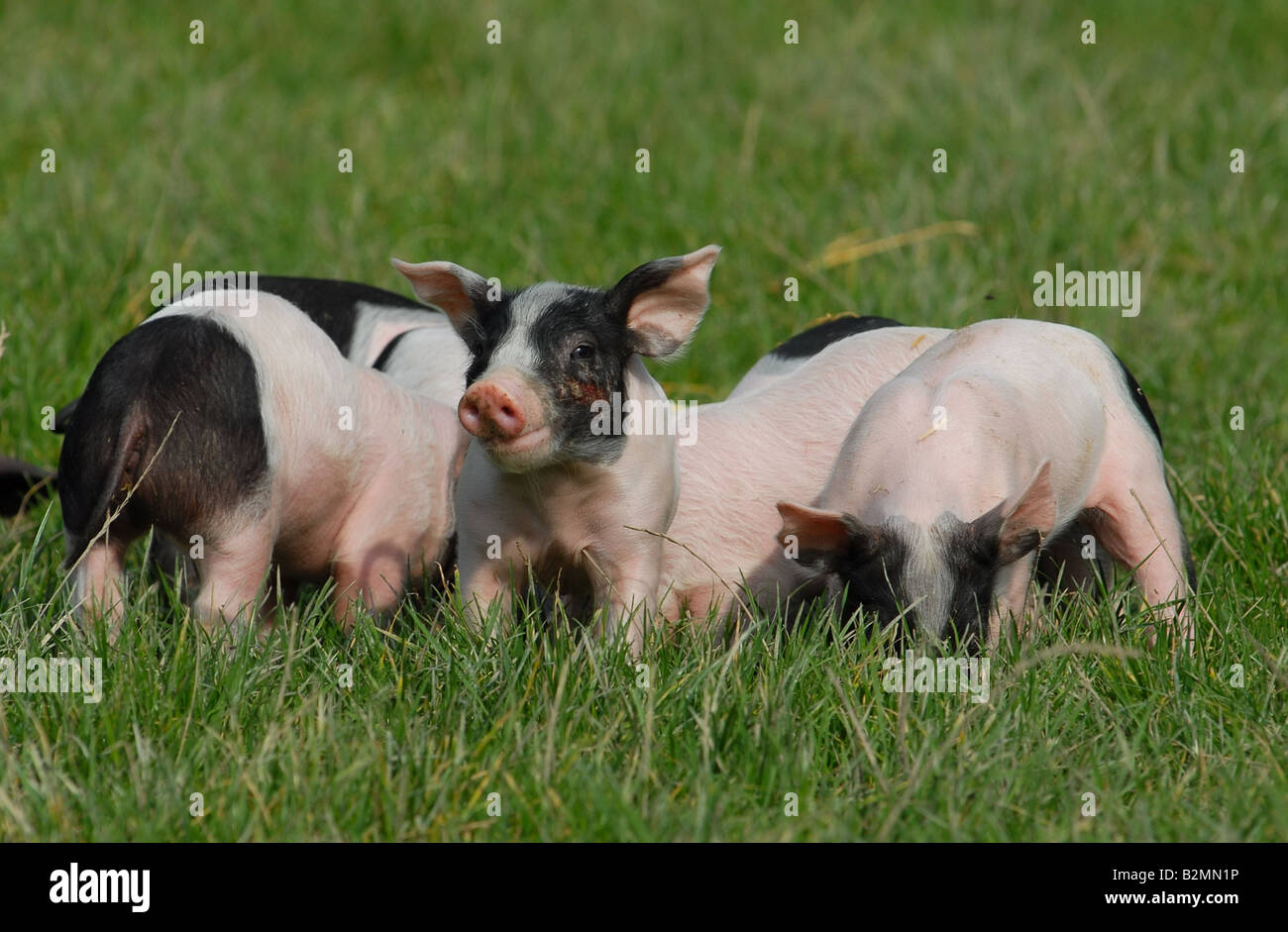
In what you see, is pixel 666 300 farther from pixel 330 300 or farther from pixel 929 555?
pixel 330 300

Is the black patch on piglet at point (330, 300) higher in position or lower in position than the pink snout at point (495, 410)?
higher

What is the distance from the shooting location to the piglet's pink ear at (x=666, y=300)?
153 inches

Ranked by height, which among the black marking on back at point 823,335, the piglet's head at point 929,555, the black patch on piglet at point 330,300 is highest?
the black patch on piglet at point 330,300

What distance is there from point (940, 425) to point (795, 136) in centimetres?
446

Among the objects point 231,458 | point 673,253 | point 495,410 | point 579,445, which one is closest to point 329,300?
point 231,458

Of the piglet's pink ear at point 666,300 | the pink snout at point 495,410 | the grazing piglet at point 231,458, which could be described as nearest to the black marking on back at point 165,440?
the grazing piglet at point 231,458

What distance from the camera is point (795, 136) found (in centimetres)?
809

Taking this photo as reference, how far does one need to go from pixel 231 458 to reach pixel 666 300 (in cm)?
111

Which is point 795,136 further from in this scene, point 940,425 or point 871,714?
point 871,714

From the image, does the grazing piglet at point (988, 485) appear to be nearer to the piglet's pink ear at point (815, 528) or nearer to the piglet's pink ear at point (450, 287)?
the piglet's pink ear at point (815, 528)

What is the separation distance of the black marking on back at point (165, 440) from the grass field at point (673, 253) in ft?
0.83

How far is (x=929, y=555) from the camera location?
3619mm

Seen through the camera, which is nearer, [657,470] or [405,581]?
[657,470]

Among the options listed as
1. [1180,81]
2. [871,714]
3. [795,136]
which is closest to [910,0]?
[1180,81]
